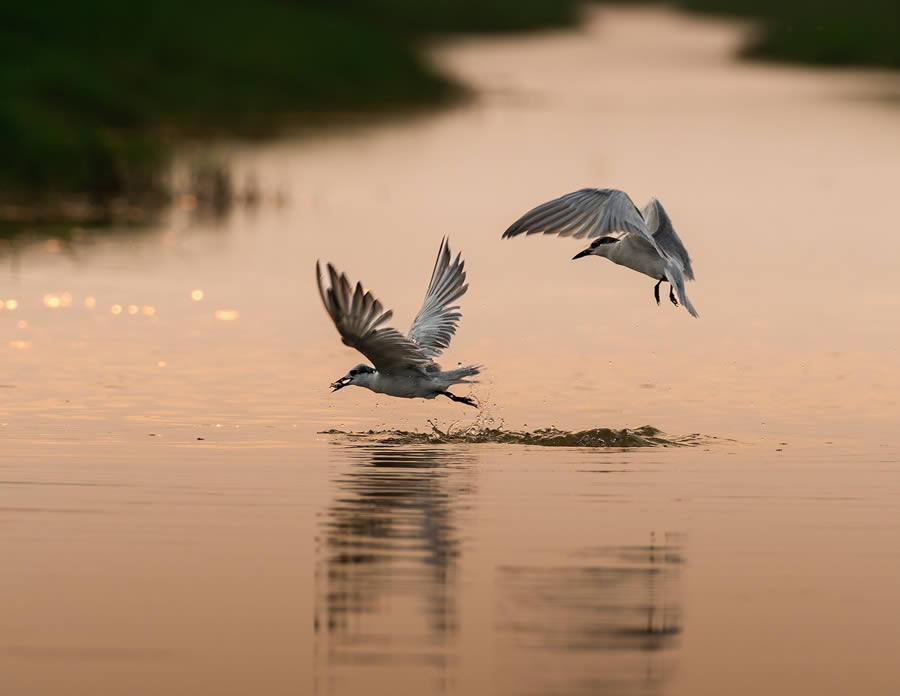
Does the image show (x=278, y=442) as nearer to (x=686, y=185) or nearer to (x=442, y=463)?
(x=442, y=463)

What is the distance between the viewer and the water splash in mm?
16359

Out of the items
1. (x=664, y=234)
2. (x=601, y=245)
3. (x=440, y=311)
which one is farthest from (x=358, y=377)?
(x=664, y=234)

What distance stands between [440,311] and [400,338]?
2.03 meters

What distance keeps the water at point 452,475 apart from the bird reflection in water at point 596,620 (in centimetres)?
2

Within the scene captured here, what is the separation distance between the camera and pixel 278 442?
1609 cm

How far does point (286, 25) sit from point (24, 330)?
6234 cm

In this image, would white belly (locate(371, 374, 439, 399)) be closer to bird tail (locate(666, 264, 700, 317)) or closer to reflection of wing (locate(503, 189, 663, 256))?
reflection of wing (locate(503, 189, 663, 256))

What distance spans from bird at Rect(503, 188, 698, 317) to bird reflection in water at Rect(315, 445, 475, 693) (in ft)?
5.98

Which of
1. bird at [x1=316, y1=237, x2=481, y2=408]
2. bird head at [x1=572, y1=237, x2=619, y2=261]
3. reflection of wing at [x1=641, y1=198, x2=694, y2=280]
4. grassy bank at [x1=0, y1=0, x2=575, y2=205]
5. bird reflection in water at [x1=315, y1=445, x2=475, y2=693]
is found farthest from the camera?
grassy bank at [x1=0, y1=0, x2=575, y2=205]

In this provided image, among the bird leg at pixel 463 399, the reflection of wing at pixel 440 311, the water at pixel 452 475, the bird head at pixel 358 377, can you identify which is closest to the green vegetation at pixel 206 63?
the water at pixel 452 475

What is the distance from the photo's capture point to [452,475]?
14812 mm

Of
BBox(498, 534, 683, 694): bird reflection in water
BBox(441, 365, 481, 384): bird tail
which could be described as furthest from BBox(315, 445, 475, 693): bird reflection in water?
BBox(441, 365, 481, 384): bird tail

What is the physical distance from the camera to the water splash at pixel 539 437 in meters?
16.4

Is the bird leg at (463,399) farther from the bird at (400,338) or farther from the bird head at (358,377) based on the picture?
the bird head at (358,377)
